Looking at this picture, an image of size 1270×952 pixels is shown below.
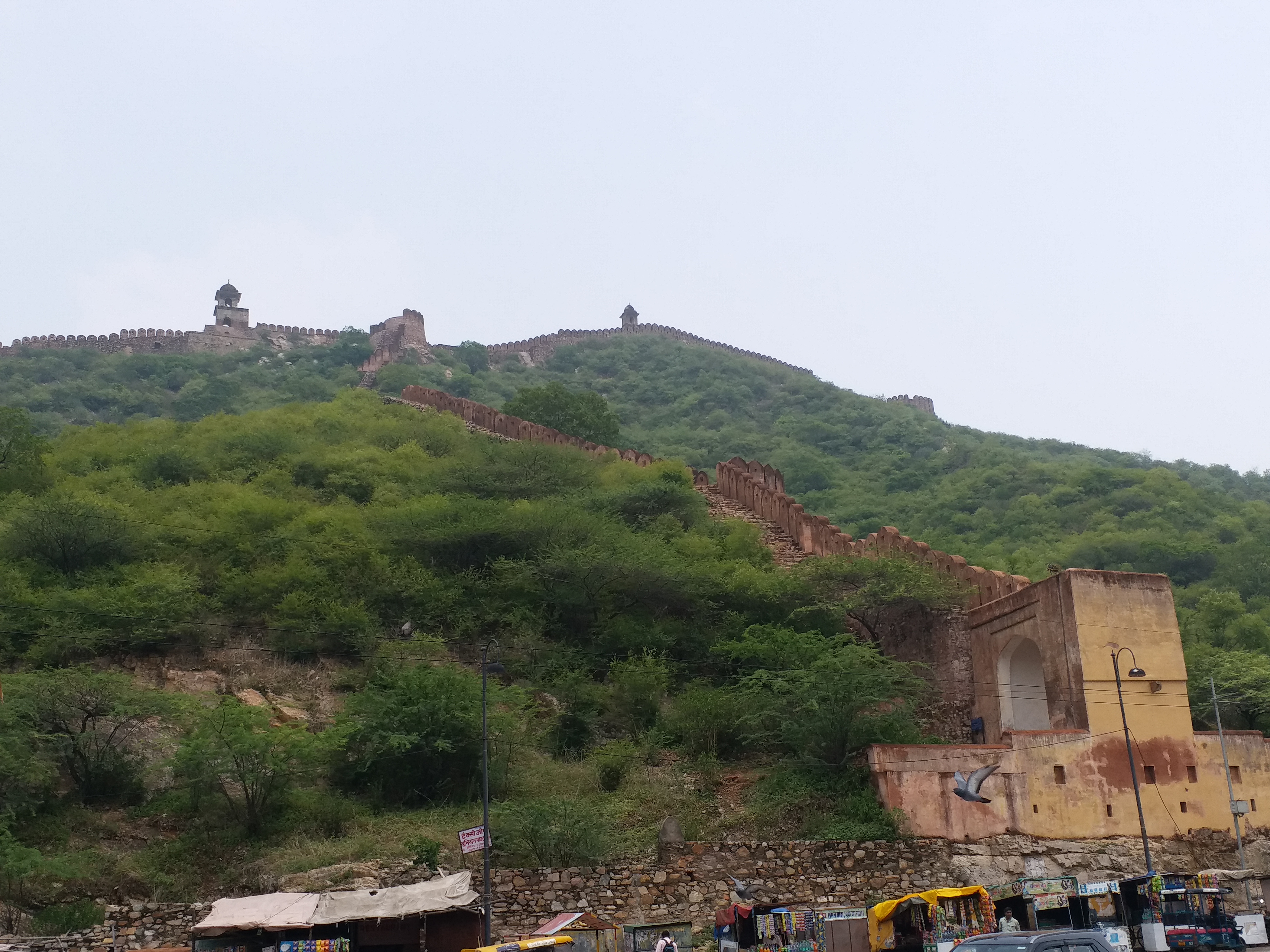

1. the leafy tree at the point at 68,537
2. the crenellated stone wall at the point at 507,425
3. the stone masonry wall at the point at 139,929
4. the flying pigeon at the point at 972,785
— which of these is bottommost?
the stone masonry wall at the point at 139,929

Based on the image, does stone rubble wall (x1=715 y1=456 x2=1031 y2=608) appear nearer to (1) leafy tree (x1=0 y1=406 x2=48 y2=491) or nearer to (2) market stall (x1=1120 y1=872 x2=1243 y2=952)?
(2) market stall (x1=1120 y1=872 x2=1243 y2=952)

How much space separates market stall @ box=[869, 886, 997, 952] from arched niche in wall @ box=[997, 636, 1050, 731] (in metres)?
10.3

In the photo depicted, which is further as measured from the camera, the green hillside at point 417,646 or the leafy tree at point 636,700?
the leafy tree at point 636,700

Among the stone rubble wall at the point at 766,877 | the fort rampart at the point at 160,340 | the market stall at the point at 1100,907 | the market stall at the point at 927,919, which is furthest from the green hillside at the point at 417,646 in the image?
the fort rampart at the point at 160,340

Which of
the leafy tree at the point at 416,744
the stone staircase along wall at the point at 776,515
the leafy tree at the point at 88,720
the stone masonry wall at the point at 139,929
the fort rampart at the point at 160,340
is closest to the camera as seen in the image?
the stone masonry wall at the point at 139,929

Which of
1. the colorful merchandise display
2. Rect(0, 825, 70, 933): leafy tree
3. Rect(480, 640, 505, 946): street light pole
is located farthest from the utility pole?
Rect(0, 825, 70, 933): leafy tree

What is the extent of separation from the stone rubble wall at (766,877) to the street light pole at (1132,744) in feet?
1.54

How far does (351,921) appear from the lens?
64.4 ft

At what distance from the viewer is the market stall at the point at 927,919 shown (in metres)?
19.3

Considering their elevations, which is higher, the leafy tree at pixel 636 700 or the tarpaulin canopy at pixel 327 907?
the leafy tree at pixel 636 700

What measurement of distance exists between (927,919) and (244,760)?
460 inches

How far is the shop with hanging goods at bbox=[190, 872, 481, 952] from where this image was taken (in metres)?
19.3

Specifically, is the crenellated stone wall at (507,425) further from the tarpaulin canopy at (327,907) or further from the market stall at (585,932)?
the tarpaulin canopy at (327,907)

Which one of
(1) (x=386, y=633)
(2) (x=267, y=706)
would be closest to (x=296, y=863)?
(2) (x=267, y=706)
